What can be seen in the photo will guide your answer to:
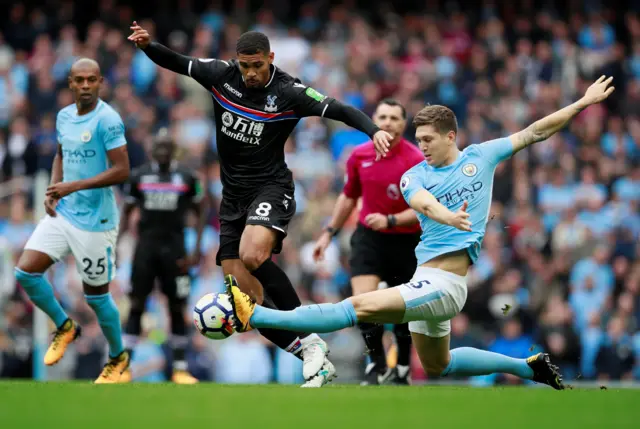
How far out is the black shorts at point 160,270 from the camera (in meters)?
12.9

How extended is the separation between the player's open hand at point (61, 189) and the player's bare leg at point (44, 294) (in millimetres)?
641

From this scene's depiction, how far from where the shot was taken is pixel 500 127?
20.1 meters

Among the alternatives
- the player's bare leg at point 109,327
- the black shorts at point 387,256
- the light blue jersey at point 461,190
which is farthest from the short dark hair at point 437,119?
the player's bare leg at point 109,327

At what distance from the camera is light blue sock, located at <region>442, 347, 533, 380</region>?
9227mm

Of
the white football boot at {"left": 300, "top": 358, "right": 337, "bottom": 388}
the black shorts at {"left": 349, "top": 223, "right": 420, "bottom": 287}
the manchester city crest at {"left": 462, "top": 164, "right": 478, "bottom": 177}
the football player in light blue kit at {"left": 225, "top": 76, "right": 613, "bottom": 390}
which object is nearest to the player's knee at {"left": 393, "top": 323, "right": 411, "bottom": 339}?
the black shorts at {"left": 349, "top": 223, "right": 420, "bottom": 287}

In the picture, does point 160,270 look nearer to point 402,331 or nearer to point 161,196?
point 161,196

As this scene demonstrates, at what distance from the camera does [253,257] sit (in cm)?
899

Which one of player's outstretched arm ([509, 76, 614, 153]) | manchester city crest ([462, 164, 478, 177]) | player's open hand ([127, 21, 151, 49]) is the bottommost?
manchester city crest ([462, 164, 478, 177])

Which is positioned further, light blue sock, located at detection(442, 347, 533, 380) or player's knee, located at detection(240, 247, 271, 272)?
light blue sock, located at detection(442, 347, 533, 380)

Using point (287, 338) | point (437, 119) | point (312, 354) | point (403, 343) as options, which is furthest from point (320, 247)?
point (437, 119)

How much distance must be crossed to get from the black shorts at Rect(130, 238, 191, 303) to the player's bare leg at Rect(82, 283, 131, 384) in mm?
1830

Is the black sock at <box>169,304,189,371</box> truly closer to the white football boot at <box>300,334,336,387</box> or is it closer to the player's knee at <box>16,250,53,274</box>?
the player's knee at <box>16,250,53,274</box>

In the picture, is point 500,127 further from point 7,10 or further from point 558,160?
point 7,10

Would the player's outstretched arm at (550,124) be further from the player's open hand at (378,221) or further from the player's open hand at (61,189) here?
the player's open hand at (61,189)
